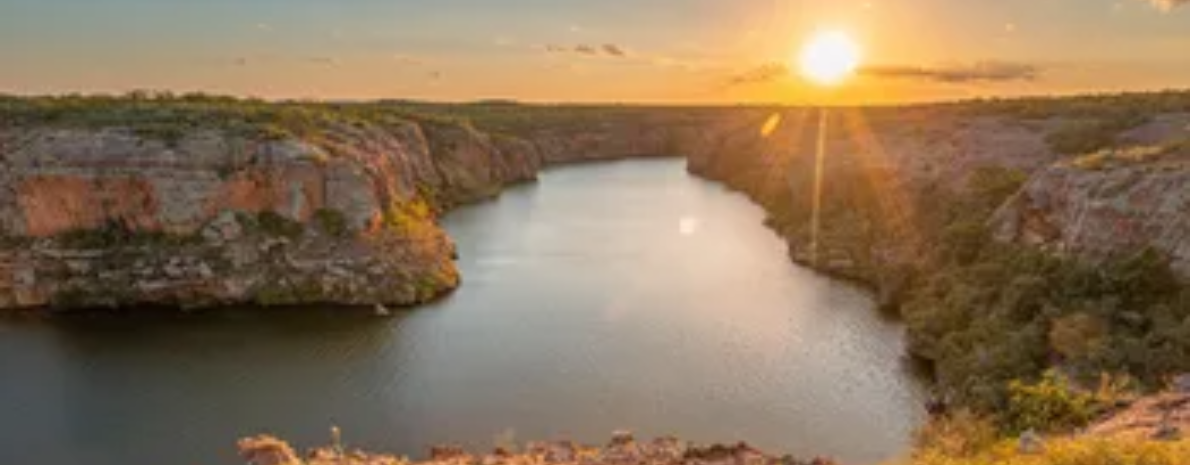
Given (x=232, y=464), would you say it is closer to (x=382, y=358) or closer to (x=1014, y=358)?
(x=382, y=358)

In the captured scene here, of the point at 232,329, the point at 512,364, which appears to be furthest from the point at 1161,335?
the point at 232,329

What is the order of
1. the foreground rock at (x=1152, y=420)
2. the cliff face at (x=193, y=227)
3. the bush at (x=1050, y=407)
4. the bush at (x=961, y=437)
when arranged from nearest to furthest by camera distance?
the foreground rock at (x=1152, y=420)
the bush at (x=961, y=437)
the bush at (x=1050, y=407)
the cliff face at (x=193, y=227)

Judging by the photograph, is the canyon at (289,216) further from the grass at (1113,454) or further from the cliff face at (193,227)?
the grass at (1113,454)

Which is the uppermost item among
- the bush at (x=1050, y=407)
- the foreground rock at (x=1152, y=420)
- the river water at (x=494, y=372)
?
the foreground rock at (x=1152, y=420)

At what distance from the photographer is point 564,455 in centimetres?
2041

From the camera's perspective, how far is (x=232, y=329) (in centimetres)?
3269

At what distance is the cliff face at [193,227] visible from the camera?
3575cm

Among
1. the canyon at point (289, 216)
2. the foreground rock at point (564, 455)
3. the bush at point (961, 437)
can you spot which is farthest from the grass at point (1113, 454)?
the canyon at point (289, 216)

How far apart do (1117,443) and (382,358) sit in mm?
23035

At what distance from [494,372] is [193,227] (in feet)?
55.6

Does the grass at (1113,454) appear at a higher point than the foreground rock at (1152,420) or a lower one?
higher

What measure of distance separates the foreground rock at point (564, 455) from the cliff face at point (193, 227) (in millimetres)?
16427

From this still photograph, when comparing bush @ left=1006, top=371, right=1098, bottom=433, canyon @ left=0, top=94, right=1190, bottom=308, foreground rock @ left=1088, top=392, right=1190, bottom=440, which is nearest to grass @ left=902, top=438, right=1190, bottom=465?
foreground rock @ left=1088, top=392, right=1190, bottom=440

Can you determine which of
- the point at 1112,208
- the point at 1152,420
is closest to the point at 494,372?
the point at 1152,420
